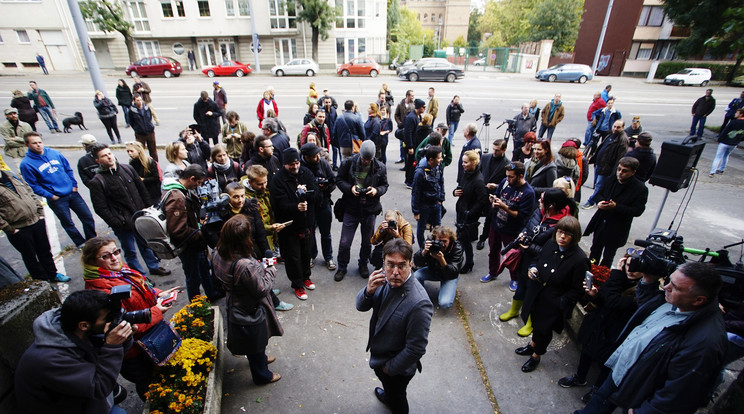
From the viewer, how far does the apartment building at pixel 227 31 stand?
30.6 meters

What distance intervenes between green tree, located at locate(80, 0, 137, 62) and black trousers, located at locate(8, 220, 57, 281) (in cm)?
3238

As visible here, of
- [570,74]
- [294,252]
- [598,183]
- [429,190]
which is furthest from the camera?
[570,74]

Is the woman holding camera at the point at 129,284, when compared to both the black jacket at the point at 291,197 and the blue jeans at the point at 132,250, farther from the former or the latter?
the blue jeans at the point at 132,250

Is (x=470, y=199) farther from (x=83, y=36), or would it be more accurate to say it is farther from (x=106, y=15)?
(x=106, y=15)

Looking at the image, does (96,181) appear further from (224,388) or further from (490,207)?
(490,207)

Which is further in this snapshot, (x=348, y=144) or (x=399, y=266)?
(x=348, y=144)

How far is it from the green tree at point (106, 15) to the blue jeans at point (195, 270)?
33901 mm

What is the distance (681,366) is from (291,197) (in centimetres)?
397

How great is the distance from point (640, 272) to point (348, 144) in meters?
6.19

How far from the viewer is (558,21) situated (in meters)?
33.8

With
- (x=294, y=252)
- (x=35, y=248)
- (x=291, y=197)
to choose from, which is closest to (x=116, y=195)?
(x=35, y=248)

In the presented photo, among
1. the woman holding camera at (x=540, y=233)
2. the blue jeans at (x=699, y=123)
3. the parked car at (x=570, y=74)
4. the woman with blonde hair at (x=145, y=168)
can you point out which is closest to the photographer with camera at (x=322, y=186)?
the woman with blonde hair at (x=145, y=168)

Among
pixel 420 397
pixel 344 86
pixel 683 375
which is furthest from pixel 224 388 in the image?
pixel 344 86

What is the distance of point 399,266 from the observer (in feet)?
8.43
